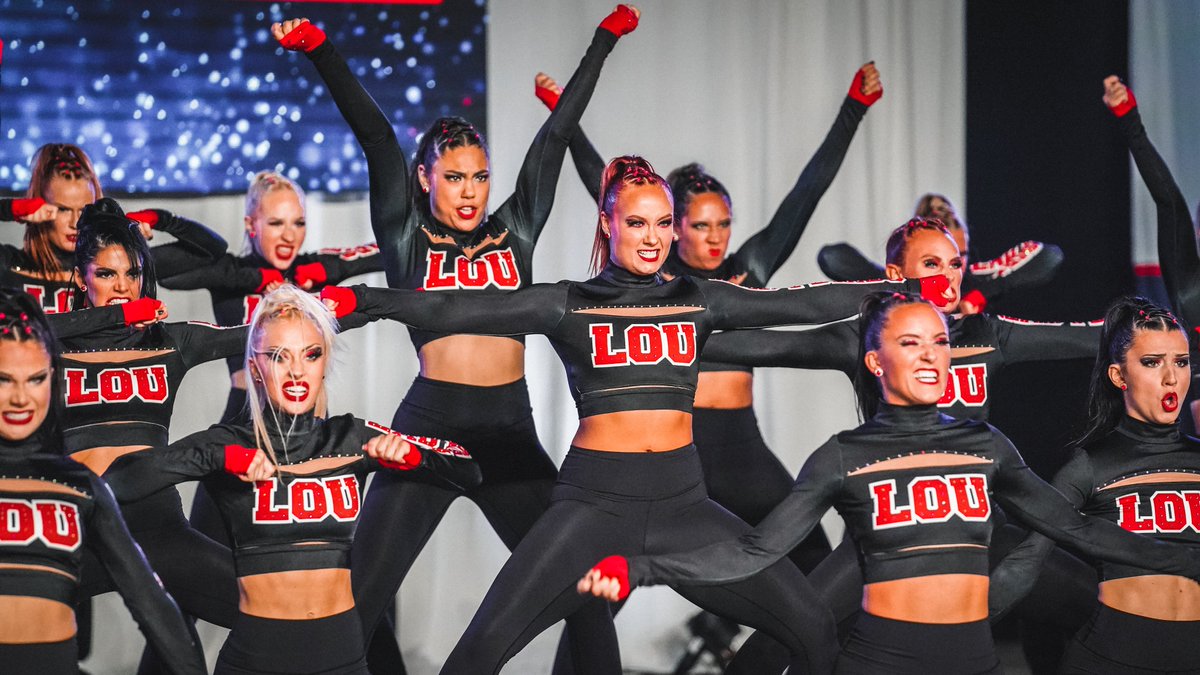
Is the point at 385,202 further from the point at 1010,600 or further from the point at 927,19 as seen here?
the point at 927,19

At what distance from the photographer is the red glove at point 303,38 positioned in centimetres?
413

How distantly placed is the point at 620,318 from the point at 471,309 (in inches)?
17.0

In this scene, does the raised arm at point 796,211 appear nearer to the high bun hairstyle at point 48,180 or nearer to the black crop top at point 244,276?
the black crop top at point 244,276

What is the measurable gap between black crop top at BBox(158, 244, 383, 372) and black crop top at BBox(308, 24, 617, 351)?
751 mm

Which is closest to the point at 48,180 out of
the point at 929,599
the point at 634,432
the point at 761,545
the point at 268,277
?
the point at 268,277

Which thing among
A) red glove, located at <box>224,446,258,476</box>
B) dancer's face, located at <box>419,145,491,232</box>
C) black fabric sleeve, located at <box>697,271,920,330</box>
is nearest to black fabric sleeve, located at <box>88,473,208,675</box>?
red glove, located at <box>224,446,258,476</box>

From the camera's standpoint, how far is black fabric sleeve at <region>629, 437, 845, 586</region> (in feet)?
11.0

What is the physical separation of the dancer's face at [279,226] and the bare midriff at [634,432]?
1.93 m

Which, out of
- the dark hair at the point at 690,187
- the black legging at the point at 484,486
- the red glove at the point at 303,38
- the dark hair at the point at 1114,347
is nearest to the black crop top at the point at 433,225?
the red glove at the point at 303,38

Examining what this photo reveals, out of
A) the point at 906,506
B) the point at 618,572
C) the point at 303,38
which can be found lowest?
the point at 618,572

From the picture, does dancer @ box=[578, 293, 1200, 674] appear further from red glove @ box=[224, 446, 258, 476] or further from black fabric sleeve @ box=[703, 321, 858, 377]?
red glove @ box=[224, 446, 258, 476]

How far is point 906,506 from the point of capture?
3428mm

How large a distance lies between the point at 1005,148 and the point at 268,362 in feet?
14.2

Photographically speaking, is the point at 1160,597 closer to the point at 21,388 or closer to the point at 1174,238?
the point at 1174,238
